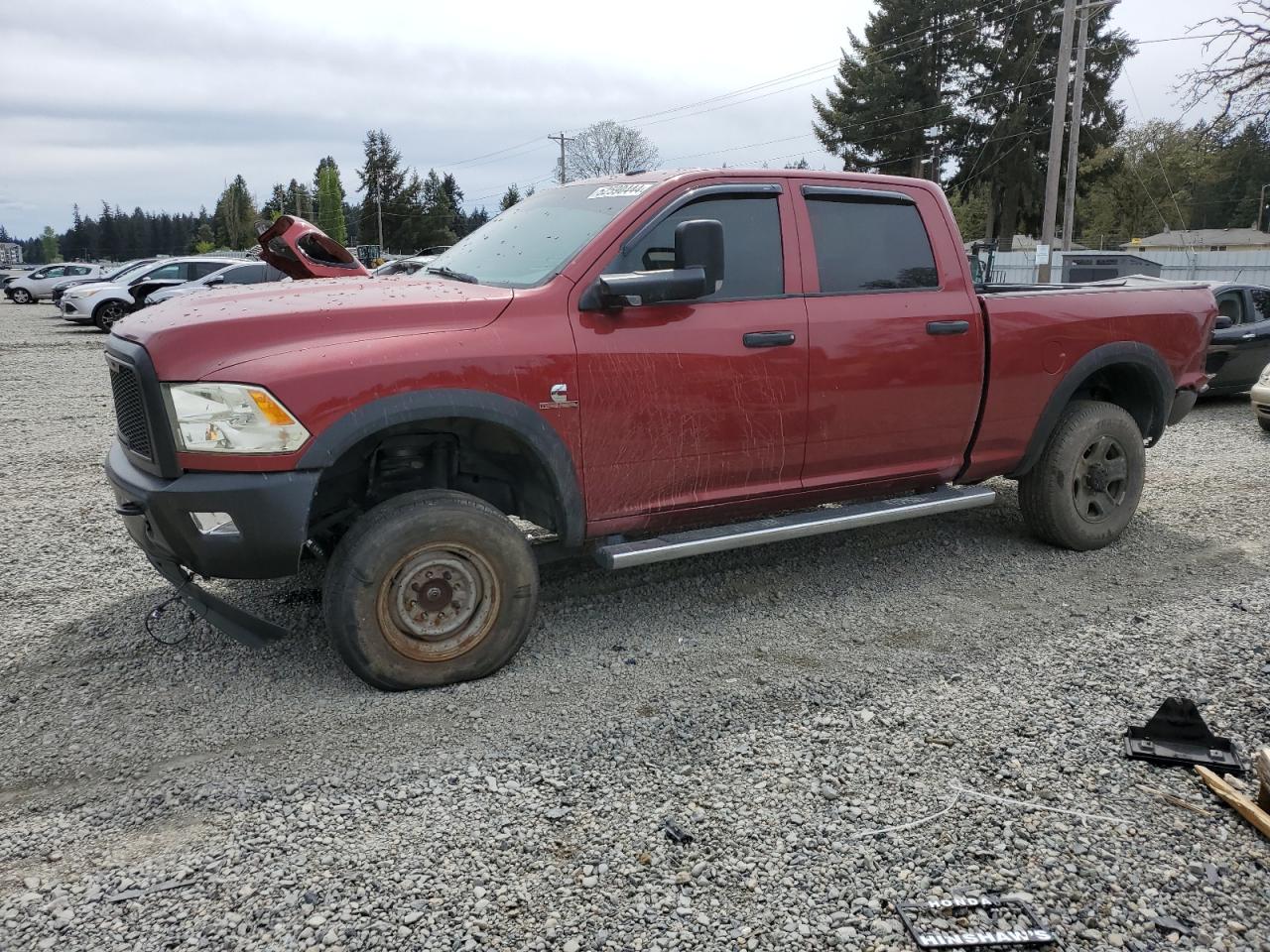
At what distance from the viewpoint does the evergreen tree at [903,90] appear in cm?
4675

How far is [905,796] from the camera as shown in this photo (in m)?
3.15

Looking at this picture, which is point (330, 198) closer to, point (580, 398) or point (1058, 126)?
point (1058, 126)

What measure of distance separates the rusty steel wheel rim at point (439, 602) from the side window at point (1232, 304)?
10658 millimetres

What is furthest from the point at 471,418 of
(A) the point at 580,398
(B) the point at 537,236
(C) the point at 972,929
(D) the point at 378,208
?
(D) the point at 378,208

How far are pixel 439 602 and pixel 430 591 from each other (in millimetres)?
60

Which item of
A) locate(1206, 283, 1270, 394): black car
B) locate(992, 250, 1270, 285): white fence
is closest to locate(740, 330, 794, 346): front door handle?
locate(1206, 283, 1270, 394): black car

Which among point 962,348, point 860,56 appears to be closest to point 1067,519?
point 962,348

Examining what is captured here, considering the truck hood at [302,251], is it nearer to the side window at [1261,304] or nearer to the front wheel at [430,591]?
the front wheel at [430,591]

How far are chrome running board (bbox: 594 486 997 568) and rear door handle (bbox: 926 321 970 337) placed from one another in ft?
2.81

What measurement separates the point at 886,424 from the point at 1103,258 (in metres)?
18.8

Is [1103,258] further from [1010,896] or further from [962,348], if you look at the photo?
[1010,896]

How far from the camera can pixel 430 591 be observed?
3.85 m

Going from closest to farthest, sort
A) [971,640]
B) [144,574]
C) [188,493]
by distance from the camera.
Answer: [188,493] < [971,640] < [144,574]

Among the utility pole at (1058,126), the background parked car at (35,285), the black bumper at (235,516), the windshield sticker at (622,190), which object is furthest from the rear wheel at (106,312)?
the black bumper at (235,516)
